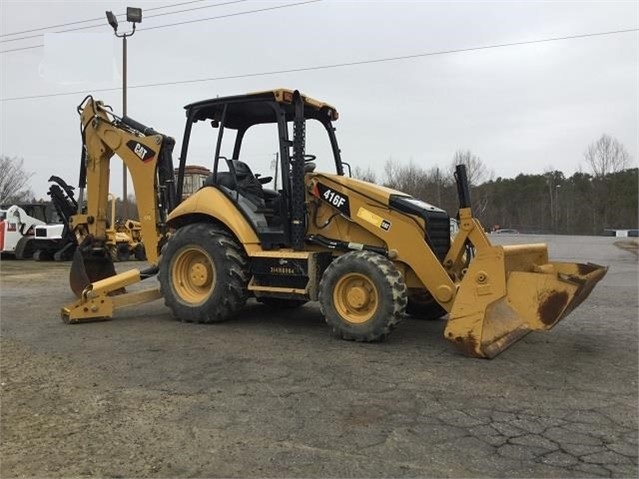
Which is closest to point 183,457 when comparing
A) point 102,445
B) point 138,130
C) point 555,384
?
point 102,445

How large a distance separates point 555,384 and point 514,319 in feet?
3.67

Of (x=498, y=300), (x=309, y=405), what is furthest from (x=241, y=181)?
(x=309, y=405)

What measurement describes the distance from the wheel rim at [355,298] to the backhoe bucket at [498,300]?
1.01 metres

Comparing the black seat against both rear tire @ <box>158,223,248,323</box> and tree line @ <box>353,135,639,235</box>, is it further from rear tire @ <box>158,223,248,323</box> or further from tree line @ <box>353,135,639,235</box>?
tree line @ <box>353,135,639,235</box>

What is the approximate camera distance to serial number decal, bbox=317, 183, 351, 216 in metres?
7.38

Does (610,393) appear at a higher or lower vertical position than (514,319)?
lower

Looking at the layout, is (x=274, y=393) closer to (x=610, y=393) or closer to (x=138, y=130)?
(x=610, y=393)

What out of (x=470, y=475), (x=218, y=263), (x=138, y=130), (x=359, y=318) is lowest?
(x=470, y=475)

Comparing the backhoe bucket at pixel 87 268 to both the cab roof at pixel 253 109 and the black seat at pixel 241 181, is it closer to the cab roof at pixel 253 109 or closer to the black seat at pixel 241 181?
the black seat at pixel 241 181

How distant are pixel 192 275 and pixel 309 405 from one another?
4120 mm

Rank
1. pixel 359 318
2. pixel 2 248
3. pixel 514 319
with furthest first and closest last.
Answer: pixel 2 248
pixel 359 318
pixel 514 319

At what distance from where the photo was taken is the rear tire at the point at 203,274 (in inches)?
309

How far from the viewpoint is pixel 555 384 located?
5266 millimetres

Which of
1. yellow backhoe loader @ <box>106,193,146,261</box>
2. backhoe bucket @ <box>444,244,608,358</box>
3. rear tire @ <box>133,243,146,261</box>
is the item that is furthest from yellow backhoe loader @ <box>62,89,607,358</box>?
rear tire @ <box>133,243,146,261</box>
